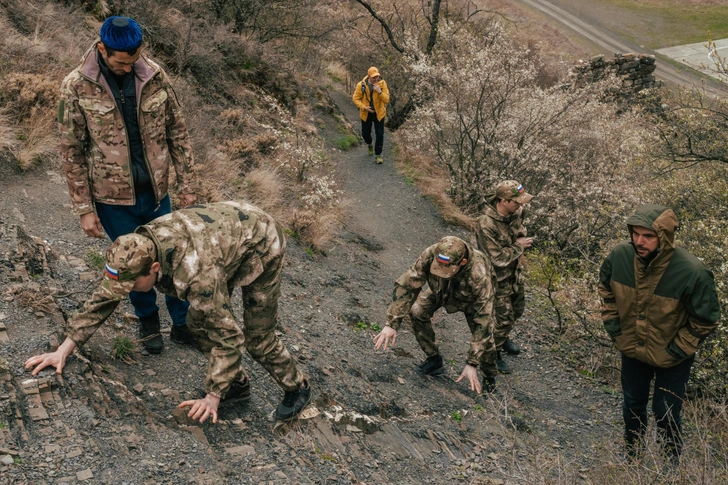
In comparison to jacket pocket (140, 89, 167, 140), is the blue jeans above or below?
below

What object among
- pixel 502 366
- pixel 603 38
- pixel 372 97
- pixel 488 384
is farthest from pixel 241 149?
pixel 603 38

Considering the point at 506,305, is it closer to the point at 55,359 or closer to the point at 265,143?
the point at 55,359

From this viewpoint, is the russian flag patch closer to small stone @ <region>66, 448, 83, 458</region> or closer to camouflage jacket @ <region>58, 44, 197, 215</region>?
small stone @ <region>66, 448, 83, 458</region>

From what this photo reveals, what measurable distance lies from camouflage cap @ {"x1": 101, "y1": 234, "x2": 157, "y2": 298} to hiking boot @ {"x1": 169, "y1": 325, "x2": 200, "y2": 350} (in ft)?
4.69

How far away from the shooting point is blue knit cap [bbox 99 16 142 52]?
3357 mm

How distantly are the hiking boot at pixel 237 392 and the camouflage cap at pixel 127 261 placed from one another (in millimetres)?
1232

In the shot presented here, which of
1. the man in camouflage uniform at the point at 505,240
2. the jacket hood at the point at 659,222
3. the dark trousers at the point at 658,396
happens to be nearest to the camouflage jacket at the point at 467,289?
the man in camouflage uniform at the point at 505,240

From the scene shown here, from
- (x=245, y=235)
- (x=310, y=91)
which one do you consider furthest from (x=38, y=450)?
(x=310, y=91)

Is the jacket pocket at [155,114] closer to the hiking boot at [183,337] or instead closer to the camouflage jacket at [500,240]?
the hiking boot at [183,337]

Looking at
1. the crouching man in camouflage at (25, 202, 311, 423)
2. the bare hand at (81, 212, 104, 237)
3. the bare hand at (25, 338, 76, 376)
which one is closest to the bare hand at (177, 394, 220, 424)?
the crouching man in camouflage at (25, 202, 311, 423)

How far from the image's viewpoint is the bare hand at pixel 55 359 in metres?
3.39

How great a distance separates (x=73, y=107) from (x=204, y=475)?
2.32 meters

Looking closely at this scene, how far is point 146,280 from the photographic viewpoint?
3084 mm

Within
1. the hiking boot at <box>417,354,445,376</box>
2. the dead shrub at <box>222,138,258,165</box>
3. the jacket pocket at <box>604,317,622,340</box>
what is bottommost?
the hiking boot at <box>417,354,445,376</box>
